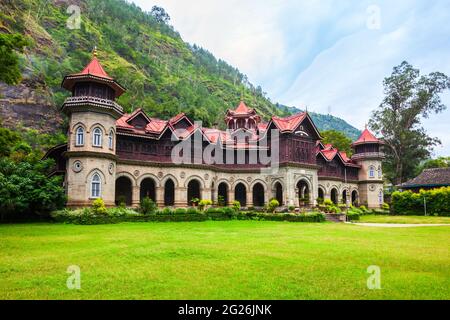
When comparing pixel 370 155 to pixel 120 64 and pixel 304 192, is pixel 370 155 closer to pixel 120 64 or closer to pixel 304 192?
pixel 304 192

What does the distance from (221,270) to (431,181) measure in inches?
1757

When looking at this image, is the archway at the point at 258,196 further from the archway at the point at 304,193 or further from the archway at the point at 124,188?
the archway at the point at 124,188

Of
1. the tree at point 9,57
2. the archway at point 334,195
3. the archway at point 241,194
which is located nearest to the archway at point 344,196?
the archway at point 334,195

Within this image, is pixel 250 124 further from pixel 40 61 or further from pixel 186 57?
pixel 186 57

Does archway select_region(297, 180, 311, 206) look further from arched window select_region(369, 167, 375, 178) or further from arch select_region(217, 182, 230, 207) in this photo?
arched window select_region(369, 167, 375, 178)

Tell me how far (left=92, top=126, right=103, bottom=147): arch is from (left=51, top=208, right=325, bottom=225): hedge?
567cm

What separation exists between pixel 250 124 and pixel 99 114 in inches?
892

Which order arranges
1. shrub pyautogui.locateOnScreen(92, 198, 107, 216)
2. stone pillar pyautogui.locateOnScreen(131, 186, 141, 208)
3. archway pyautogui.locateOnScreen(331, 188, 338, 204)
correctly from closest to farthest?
shrub pyautogui.locateOnScreen(92, 198, 107, 216)
stone pillar pyautogui.locateOnScreen(131, 186, 141, 208)
archway pyautogui.locateOnScreen(331, 188, 338, 204)

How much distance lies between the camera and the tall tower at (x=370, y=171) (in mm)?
47906

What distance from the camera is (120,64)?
84938mm

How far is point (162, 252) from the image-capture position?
11.0 meters

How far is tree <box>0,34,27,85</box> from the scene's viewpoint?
13.9 metres

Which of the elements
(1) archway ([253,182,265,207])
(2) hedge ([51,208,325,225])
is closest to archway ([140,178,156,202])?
(2) hedge ([51,208,325,225])
